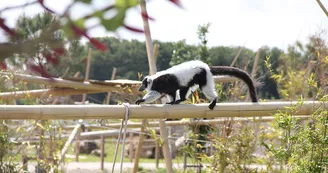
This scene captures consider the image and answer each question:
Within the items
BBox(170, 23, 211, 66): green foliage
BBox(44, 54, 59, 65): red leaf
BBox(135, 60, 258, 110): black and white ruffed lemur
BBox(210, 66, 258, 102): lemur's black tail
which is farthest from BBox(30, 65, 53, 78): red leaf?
BBox(170, 23, 211, 66): green foliage

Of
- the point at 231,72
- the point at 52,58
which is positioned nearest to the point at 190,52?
the point at 231,72

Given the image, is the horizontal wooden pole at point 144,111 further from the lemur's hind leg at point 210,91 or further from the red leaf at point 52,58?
the red leaf at point 52,58

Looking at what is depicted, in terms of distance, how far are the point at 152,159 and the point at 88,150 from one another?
7.26ft

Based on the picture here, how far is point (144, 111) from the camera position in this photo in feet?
→ 8.68

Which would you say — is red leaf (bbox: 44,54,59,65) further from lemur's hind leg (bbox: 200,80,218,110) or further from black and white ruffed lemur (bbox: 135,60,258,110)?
black and white ruffed lemur (bbox: 135,60,258,110)

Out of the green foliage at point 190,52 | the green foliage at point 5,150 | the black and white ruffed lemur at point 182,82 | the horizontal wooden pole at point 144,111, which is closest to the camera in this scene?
the horizontal wooden pole at point 144,111

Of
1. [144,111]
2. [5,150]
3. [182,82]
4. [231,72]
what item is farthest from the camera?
[5,150]

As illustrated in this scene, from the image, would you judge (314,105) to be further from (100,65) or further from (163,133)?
(100,65)

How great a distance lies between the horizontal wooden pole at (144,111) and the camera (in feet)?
8.30

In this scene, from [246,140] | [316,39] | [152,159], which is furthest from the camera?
[152,159]

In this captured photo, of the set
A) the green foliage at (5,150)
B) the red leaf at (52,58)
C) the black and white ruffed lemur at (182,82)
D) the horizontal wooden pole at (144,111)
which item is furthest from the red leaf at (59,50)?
the green foliage at (5,150)

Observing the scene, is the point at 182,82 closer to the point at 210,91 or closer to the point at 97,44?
the point at 210,91

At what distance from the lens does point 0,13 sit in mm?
543

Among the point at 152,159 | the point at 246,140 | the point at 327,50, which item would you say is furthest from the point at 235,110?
the point at 152,159
